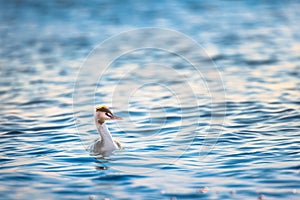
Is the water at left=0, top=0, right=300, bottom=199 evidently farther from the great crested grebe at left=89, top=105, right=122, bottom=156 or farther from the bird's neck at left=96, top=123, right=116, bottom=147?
the bird's neck at left=96, top=123, right=116, bottom=147

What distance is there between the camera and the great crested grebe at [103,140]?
1177 cm

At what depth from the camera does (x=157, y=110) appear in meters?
14.6

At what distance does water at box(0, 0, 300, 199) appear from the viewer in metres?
10.1

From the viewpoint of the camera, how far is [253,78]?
17078 millimetres

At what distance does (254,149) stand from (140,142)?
7.71 ft

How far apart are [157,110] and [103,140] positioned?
9.93 ft

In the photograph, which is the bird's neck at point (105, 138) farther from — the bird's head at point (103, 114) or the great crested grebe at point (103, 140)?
the bird's head at point (103, 114)

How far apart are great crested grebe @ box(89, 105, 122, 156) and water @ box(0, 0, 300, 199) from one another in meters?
0.29

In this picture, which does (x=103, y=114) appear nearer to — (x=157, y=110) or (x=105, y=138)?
(x=105, y=138)

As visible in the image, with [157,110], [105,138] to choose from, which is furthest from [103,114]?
[157,110]

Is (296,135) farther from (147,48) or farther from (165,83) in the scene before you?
(147,48)

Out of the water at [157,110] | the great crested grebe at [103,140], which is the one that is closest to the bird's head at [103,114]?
the great crested grebe at [103,140]

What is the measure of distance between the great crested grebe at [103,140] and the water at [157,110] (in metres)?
0.29

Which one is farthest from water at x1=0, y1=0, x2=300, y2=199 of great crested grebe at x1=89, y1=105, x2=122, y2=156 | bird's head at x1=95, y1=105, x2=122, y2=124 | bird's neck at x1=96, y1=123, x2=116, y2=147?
bird's head at x1=95, y1=105, x2=122, y2=124
